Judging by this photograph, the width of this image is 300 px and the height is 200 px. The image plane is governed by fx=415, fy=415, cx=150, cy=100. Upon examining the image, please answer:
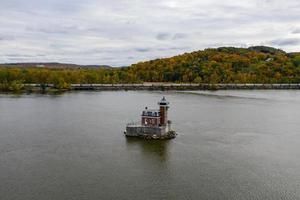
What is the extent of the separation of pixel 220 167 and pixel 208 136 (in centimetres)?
928

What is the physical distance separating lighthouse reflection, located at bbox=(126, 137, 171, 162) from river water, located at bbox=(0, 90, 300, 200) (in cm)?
7

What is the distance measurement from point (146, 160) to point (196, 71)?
98.2m

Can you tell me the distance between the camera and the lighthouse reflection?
27.1 m

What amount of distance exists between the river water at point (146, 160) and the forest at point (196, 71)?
2433 inches

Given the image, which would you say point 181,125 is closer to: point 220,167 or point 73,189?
point 220,167

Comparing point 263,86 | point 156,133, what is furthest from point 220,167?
point 263,86

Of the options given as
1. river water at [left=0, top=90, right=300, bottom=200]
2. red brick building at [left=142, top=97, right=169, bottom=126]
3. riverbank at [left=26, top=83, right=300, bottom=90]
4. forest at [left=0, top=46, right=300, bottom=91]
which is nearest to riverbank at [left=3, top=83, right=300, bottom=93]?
riverbank at [left=26, top=83, right=300, bottom=90]

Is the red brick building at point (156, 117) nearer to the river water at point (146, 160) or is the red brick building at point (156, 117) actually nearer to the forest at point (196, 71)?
the river water at point (146, 160)

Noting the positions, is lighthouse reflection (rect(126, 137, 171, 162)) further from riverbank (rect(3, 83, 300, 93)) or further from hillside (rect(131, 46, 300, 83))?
hillside (rect(131, 46, 300, 83))

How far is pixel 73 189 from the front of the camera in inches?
808

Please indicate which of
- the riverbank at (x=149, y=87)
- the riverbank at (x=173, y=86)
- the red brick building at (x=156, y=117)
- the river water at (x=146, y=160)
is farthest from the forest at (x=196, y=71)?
the red brick building at (x=156, y=117)

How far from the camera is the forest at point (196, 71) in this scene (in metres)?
103

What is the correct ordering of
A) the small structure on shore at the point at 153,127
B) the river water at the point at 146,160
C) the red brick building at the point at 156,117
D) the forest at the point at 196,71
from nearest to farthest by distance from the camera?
the river water at the point at 146,160
the small structure on shore at the point at 153,127
the red brick building at the point at 156,117
the forest at the point at 196,71

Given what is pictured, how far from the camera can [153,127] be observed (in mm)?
31625
